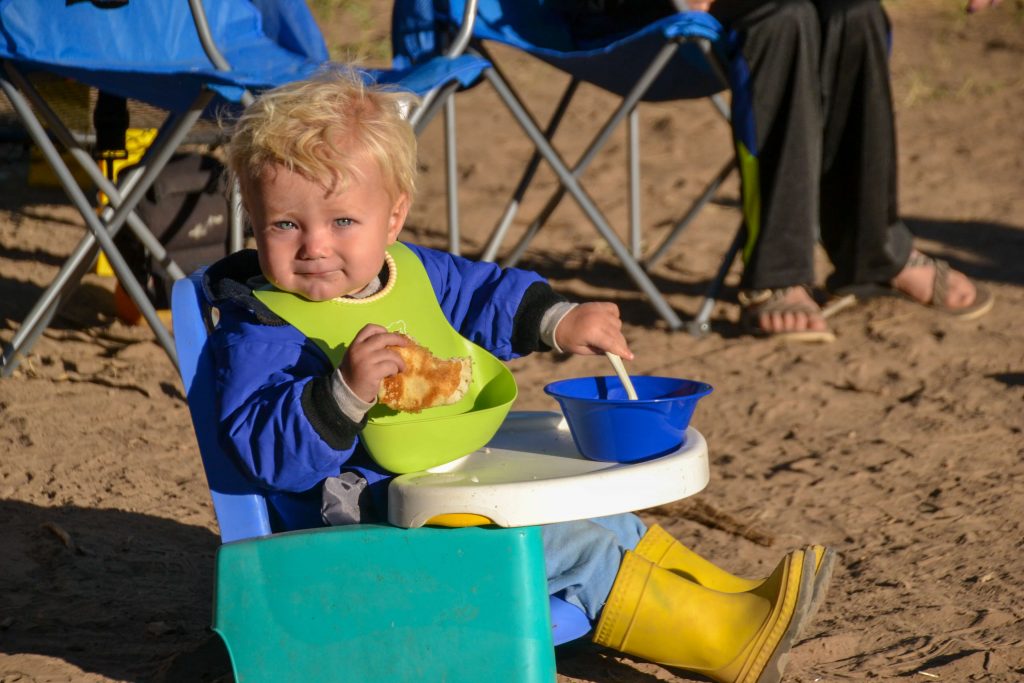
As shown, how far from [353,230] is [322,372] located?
0.72ft

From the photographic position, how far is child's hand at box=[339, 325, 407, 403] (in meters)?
1.72

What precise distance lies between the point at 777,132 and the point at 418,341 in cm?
185

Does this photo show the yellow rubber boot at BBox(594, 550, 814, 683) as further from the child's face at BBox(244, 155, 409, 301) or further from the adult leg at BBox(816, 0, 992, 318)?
the adult leg at BBox(816, 0, 992, 318)

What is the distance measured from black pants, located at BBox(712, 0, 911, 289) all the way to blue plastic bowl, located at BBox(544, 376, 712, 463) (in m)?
1.73

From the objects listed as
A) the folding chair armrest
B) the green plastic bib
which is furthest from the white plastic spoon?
the folding chair armrest

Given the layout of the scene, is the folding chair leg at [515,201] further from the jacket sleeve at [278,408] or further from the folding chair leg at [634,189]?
the jacket sleeve at [278,408]

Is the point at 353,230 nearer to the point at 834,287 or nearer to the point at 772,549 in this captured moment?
the point at 772,549

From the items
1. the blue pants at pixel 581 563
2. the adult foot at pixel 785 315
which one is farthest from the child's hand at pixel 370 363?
the adult foot at pixel 785 315

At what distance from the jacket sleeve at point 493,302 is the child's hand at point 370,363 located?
40 cm

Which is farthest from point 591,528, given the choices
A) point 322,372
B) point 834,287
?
point 834,287

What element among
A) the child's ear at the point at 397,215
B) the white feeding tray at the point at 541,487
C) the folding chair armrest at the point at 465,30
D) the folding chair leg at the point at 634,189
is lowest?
the folding chair leg at the point at 634,189

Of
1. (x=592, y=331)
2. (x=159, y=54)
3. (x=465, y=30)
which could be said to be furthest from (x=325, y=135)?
(x=159, y=54)

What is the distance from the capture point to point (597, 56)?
3697 millimetres

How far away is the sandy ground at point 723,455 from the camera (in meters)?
2.20
